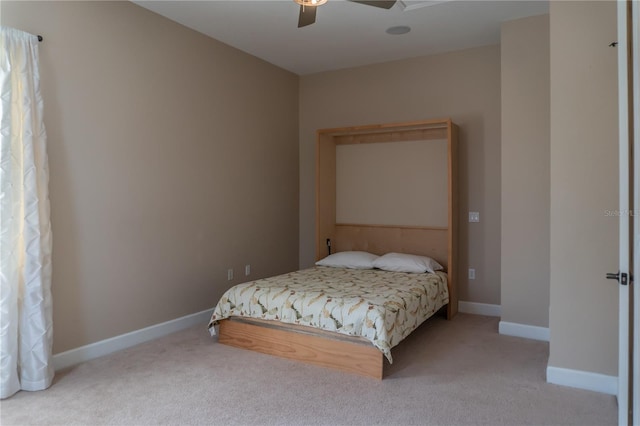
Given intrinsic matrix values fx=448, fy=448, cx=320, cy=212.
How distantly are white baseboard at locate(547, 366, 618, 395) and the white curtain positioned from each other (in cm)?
323

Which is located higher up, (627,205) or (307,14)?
(307,14)

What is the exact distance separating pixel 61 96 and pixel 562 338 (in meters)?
3.75

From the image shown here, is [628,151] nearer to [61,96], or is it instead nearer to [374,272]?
[374,272]

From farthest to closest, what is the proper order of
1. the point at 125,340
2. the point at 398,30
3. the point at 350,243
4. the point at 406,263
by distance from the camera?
the point at 350,243 < the point at 406,263 < the point at 398,30 < the point at 125,340

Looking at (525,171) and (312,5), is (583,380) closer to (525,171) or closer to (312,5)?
(525,171)

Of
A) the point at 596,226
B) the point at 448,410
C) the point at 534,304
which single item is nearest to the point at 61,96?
the point at 448,410

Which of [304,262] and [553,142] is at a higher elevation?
[553,142]

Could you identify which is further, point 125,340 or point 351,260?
point 351,260

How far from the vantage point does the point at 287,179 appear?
557cm

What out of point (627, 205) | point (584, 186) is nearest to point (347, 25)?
point (584, 186)

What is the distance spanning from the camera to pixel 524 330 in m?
3.96

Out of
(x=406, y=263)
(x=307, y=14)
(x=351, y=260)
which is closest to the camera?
(x=307, y=14)

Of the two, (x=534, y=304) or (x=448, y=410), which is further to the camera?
(x=534, y=304)

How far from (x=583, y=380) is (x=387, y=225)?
2685 mm
